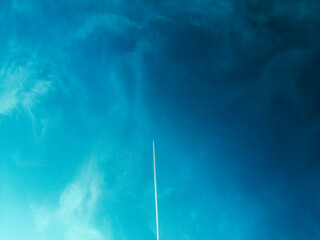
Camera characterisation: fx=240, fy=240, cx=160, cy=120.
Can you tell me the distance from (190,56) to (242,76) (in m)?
4.87

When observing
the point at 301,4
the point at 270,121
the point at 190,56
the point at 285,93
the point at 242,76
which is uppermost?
the point at 301,4

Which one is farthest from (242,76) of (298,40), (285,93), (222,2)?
(222,2)

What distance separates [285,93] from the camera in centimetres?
2008

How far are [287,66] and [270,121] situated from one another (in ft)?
16.5

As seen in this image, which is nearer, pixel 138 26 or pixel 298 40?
pixel 298 40

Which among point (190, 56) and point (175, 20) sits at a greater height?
point (175, 20)

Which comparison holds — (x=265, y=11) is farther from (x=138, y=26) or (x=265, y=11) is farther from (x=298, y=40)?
(x=138, y=26)

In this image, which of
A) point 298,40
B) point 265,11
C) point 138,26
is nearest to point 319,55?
point 298,40

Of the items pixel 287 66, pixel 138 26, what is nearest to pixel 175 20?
pixel 138 26

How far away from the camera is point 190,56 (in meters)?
21.6

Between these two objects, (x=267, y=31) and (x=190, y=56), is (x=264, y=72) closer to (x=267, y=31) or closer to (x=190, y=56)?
(x=267, y=31)

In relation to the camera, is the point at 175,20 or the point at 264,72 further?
the point at 175,20

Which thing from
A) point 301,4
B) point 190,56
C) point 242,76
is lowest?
point 242,76

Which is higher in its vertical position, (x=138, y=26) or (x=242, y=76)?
(x=138, y=26)
